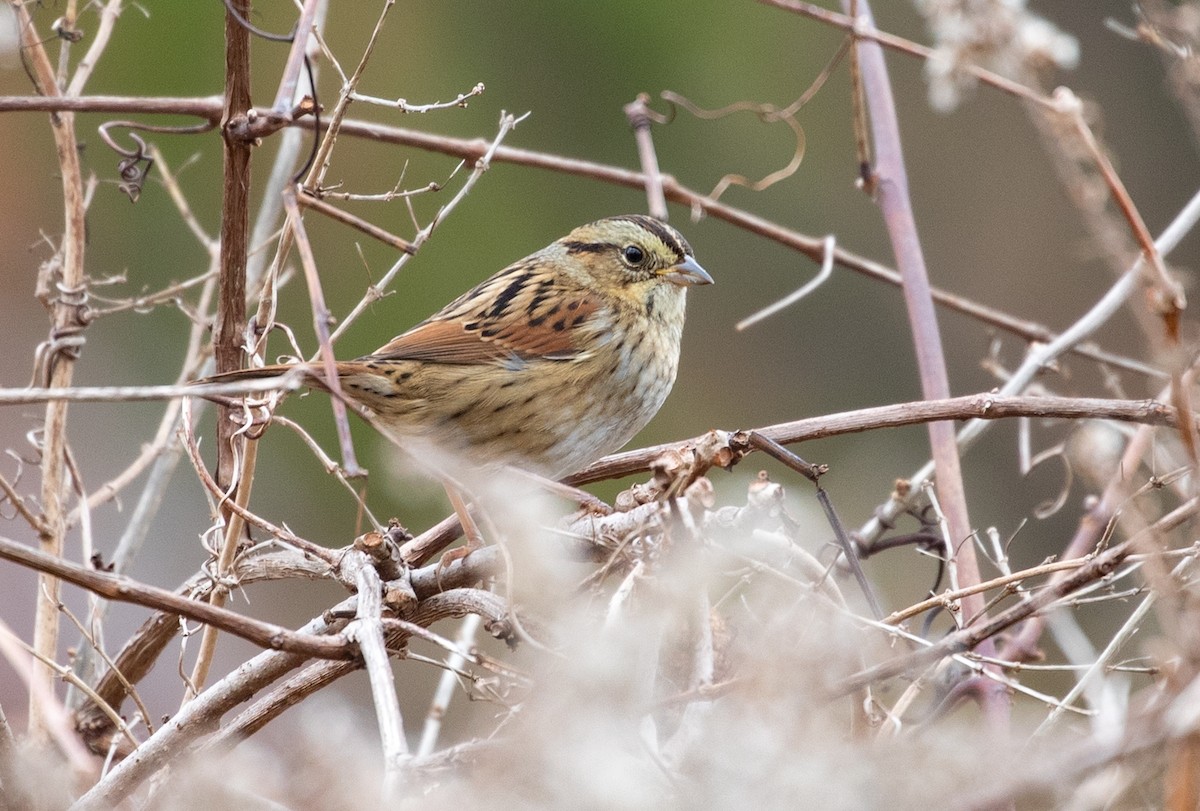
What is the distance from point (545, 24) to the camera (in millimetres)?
7262

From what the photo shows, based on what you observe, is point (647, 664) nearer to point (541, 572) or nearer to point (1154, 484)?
point (541, 572)

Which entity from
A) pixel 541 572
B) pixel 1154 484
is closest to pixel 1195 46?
pixel 1154 484

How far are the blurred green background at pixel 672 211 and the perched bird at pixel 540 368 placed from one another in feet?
6.34

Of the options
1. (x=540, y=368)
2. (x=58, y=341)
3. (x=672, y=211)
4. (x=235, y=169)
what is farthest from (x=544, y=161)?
(x=672, y=211)

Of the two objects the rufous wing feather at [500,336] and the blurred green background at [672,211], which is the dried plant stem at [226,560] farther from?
the blurred green background at [672,211]

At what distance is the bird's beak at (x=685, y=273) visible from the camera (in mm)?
3484

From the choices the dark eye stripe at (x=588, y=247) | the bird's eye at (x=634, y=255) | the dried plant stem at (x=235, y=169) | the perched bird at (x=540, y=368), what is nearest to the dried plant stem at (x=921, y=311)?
the perched bird at (x=540, y=368)

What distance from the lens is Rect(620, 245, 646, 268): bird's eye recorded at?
353 cm

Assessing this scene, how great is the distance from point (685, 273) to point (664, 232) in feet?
0.40

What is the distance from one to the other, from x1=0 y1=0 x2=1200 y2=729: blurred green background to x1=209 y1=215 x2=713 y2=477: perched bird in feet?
6.34

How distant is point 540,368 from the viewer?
3.25 meters

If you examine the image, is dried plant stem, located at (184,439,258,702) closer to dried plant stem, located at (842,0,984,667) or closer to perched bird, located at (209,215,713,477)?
perched bird, located at (209,215,713,477)

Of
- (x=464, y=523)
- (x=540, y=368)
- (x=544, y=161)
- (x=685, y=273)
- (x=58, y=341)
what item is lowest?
(x=464, y=523)

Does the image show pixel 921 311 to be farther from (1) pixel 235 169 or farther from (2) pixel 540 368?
(1) pixel 235 169
